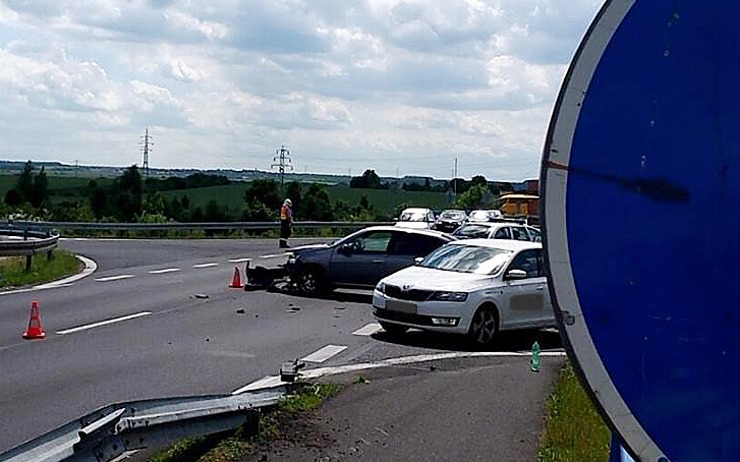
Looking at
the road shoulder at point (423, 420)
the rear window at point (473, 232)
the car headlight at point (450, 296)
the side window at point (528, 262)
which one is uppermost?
the side window at point (528, 262)

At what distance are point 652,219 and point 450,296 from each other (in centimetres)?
1423

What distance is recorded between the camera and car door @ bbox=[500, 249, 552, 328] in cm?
1659

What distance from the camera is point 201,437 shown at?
7473mm

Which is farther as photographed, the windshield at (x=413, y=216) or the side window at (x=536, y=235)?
the windshield at (x=413, y=216)

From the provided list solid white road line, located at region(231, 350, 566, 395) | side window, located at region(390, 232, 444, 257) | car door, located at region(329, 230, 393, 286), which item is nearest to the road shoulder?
solid white road line, located at region(231, 350, 566, 395)

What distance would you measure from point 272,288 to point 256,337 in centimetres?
794

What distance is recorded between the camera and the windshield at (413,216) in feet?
177

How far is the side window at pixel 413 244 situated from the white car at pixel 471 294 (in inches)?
147

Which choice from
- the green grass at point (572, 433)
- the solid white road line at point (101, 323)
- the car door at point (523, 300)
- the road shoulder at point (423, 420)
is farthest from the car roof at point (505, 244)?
the green grass at point (572, 433)

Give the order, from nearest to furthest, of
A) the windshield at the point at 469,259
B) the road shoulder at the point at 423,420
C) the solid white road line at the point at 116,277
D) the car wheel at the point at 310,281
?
the road shoulder at the point at 423,420
the windshield at the point at 469,259
the car wheel at the point at 310,281
the solid white road line at the point at 116,277

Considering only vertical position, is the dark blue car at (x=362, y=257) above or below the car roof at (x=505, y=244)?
below

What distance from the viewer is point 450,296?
52.2 feet

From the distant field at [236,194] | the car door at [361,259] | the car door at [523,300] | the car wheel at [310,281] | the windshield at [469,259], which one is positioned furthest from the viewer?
the distant field at [236,194]

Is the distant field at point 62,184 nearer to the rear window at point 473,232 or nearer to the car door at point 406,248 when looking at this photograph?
the rear window at point 473,232
